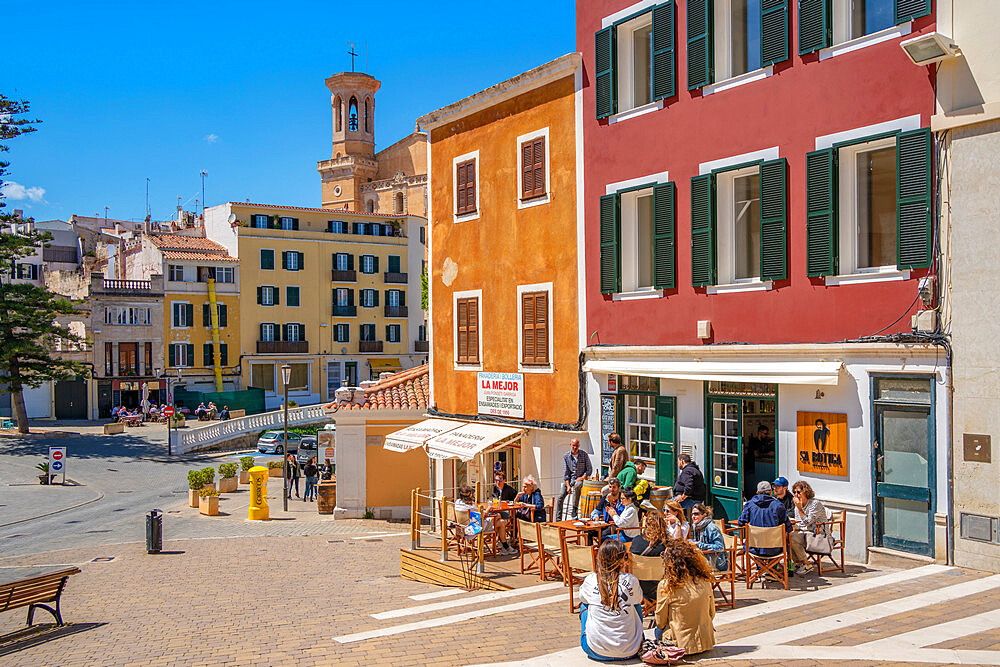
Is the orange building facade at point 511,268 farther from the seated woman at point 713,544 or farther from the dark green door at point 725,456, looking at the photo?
the seated woman at point 713,544

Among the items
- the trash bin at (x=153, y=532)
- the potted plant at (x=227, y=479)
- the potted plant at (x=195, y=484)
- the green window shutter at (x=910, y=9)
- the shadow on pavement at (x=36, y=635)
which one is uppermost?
the green window shutter at (x=910, y=9)

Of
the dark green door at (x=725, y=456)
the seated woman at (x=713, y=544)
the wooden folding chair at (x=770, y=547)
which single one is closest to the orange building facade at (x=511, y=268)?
the dark green door at (x=725, y=456)

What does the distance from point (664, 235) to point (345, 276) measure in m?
52.8

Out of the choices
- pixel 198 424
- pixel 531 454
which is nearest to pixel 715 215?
pixel 531 454

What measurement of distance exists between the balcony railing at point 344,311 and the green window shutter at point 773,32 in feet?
179

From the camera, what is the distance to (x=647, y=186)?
15953 mm

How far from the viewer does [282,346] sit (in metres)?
63.4

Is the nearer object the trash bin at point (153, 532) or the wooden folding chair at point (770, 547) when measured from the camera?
the wooden folding chair at point (770, 547)

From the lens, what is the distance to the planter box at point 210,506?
27.7 meters

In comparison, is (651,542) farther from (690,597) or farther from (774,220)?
(774,220)

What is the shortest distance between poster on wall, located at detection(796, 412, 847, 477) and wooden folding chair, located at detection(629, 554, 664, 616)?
413 cm

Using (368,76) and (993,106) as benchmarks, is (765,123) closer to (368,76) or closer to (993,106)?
(993,106)

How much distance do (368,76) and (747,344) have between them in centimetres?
7658

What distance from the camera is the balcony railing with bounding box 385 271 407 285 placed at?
68375 mm
